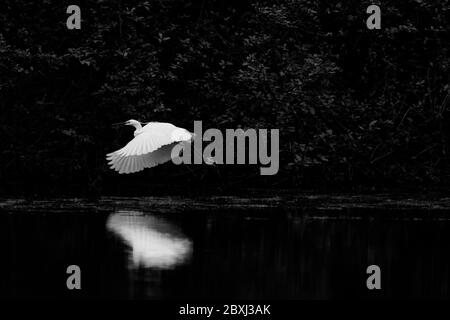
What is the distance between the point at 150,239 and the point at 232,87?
6.13 metres

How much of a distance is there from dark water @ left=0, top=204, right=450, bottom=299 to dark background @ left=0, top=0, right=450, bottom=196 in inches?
131

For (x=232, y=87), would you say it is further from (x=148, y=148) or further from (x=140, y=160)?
(x=148, y=148)

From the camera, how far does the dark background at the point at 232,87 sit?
1783 centimetres

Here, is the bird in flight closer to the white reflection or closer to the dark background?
the white reflection

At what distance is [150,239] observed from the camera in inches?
493

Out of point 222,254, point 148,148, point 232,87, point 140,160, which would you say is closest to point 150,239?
point 222,254

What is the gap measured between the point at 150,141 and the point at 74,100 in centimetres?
417

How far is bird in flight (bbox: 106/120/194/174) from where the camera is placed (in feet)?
46.5

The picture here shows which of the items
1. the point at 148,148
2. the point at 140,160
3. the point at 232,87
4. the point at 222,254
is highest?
the point at 232,87

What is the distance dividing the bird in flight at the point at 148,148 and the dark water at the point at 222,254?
0.58 meters

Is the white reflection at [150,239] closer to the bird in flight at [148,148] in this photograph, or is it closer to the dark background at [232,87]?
the bird in flight at [148,148]

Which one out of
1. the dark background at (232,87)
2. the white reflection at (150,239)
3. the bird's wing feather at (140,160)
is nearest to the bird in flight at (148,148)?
the bird's wing feather at (140,160)
